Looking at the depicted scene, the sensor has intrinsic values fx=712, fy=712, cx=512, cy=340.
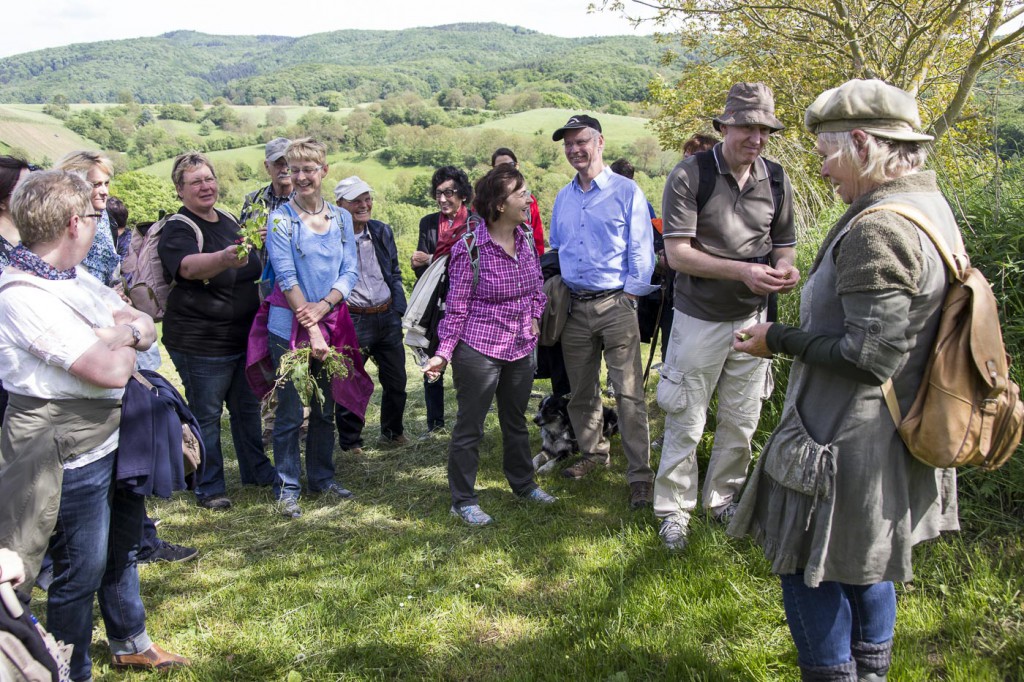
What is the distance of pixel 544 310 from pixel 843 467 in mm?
2902

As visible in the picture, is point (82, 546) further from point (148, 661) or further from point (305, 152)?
point (305, 152)

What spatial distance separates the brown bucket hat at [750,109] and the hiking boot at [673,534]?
211cm

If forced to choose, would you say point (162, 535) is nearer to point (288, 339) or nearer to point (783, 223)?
point (288, 339)

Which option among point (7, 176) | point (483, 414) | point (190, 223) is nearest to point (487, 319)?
point (483, 414)

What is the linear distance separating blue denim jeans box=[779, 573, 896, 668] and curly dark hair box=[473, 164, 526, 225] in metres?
2.74

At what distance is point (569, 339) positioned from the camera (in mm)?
4715

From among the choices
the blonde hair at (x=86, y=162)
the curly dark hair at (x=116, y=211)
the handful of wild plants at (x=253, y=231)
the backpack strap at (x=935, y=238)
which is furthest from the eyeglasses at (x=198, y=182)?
the backpack strap at (x=935, y=238)

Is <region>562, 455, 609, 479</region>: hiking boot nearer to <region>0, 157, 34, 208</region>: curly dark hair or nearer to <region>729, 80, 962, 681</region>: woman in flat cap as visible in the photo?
<region>729, 80, 962, 681</region>: woman in flat cap

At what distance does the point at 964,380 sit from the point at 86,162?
426 centimetres

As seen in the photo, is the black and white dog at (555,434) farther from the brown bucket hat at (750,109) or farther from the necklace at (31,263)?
the necklace at (31,263)

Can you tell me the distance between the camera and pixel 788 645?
2.88m

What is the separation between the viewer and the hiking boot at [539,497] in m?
4.61

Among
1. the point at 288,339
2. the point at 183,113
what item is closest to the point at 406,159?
the point at 183,113

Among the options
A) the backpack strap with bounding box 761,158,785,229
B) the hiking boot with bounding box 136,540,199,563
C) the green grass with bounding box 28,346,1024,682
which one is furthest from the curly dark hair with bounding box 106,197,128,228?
the backpack strap with bounding box 761,158,785,229
